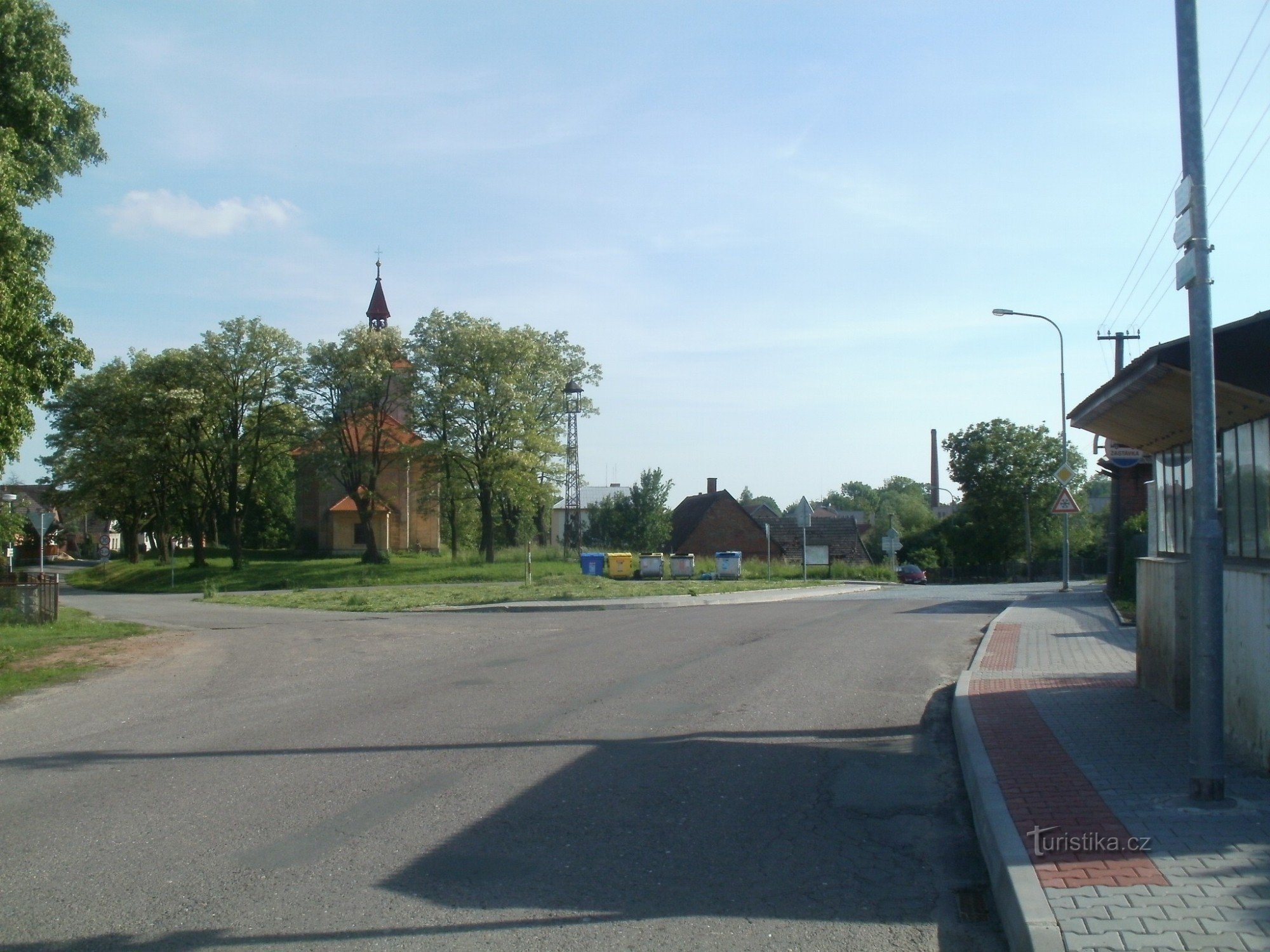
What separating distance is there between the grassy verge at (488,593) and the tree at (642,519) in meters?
23.6

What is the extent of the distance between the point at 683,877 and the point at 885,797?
2333mm

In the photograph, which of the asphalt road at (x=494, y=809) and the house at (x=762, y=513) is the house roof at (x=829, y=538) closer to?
the house at (x=762, y=513)

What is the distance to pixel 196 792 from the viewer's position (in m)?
7.34

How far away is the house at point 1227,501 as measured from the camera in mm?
7090

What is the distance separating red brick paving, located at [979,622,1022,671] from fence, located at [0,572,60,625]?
18.0m

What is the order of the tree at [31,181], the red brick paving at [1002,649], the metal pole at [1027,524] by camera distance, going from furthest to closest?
the metal pole at [1027,524] < the tree at [31,181] < the red brick paving at [1002,649]

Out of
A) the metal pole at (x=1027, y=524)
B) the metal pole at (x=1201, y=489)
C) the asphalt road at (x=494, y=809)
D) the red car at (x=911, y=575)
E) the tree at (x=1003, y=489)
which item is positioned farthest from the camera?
the tree at (x=1003, y=489)

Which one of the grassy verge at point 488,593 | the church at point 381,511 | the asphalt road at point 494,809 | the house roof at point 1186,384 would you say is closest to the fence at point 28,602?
the grassy verge at point 488,593

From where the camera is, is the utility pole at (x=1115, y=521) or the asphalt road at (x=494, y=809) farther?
the utility pole at (x=1115, y=521)

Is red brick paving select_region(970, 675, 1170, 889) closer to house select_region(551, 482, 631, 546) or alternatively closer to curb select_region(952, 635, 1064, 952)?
curb select_region(952, 635, 1064, 952)

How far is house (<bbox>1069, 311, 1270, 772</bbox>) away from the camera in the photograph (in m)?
7.09

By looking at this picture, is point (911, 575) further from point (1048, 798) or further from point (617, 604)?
point (1048, 798)

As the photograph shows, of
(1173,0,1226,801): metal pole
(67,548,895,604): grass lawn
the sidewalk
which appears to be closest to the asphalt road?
the sidewalk

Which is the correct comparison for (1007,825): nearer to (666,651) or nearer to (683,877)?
(683,877)
